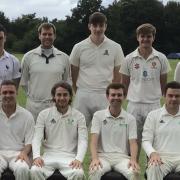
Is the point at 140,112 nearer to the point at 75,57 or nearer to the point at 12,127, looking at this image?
the point at 75,57

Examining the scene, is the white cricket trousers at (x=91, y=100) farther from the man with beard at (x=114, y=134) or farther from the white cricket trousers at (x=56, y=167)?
the white cricket trousers at (x=56, y=167)

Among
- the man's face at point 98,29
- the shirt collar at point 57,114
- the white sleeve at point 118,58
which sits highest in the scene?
the man's face at point 98,29

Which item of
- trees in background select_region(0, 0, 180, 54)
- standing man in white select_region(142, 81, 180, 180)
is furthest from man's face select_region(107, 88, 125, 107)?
trees in background select_region(0, 0, 180, 54)

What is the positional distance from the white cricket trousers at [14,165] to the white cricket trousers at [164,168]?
1.57 m

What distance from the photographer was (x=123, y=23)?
74125mm

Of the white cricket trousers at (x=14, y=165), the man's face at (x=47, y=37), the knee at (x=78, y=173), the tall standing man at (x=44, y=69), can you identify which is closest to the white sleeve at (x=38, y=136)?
the white cricket trousers at (x=14, y=165)

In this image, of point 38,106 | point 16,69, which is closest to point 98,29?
point 16,69

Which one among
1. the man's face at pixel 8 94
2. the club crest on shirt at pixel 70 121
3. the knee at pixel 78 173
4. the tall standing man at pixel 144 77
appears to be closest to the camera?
the knee at pixel 78 173

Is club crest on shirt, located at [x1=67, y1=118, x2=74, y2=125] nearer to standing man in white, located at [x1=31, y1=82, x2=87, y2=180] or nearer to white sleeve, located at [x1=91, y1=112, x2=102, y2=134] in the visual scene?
standing man in white, located at [x1=31, y1=82, x2=87, y2=180]

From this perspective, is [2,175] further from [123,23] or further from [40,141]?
[123,23]

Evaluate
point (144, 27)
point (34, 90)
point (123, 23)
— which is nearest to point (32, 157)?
point (34, 90)

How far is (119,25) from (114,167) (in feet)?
219

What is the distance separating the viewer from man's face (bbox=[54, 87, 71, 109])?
264 inches

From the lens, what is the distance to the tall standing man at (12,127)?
6659 mm
